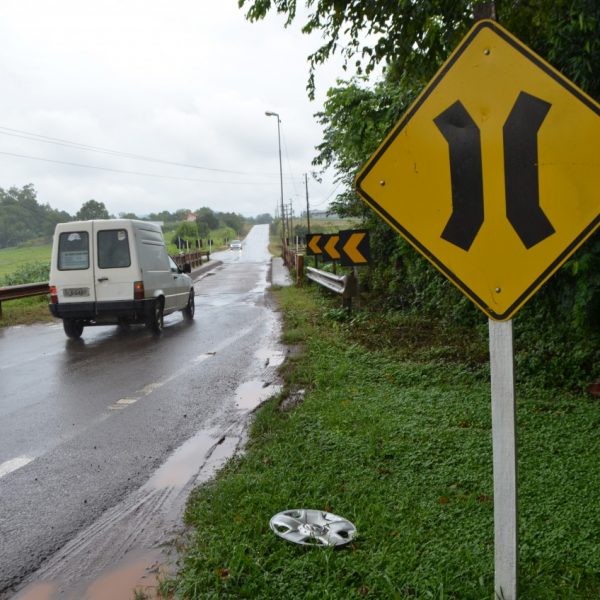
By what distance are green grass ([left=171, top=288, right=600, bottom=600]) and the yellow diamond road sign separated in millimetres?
1344

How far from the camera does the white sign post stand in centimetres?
214

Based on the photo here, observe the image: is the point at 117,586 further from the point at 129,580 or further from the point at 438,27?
the point at 438,27

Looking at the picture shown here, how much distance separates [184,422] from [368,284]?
10.8 m

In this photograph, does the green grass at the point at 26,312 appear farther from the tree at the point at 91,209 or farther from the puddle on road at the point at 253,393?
the tree at the point at 91,209

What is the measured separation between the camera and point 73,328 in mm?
11430

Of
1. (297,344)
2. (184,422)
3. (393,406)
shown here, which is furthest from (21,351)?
(393,406)

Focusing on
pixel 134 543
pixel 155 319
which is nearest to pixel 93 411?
pixel 134 543

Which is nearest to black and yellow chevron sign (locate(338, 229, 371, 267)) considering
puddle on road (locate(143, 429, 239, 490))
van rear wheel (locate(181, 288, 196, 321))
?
van rear wheel (locate(181, 288, 196, 321))

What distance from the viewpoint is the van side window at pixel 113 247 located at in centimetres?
1103

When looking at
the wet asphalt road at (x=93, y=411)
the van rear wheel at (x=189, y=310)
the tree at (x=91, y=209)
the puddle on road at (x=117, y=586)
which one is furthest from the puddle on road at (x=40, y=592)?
the tree at (x=91, y=209)

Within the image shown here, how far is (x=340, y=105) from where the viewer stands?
810 centimetres

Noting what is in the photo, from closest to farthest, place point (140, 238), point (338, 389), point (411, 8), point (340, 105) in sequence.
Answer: point (411, 8) → point (338, 389) → point (340, 105) → point (140, 238)

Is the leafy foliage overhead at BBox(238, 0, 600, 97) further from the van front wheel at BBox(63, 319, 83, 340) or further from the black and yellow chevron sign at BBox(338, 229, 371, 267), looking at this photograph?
the van front wheel at BBox(63, 319, 83, 340)

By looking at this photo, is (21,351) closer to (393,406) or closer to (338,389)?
(338,389)
